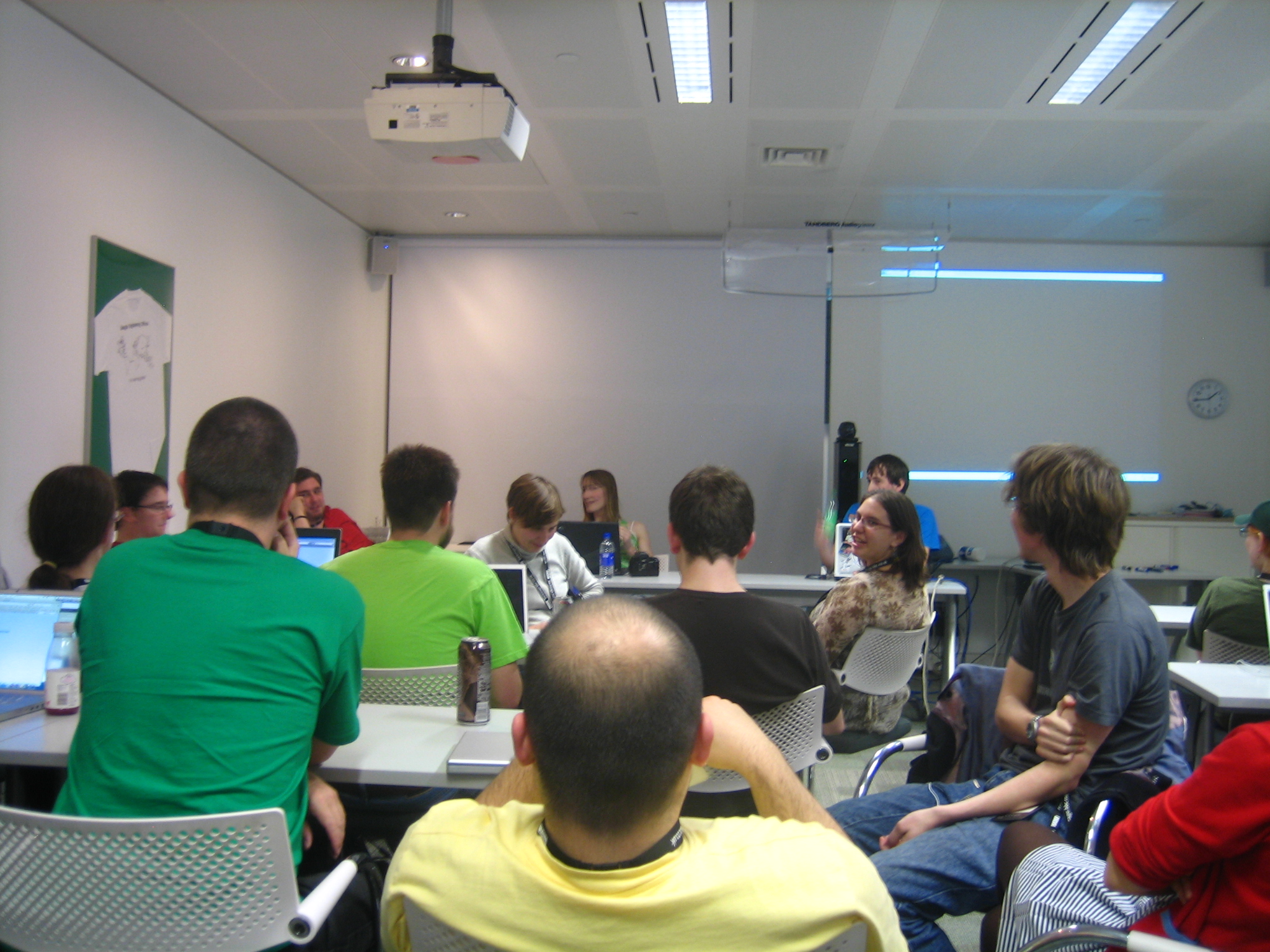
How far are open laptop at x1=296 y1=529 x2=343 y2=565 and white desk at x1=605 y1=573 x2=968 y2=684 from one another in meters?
1.80

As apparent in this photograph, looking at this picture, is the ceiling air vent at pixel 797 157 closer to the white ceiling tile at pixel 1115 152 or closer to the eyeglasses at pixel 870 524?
the white ceiling tile at pixel 1115 152

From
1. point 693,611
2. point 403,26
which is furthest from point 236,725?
point 403,26

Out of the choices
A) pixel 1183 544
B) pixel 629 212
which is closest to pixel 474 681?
pixel 629 212

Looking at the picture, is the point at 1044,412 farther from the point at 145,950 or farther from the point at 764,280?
the point at 145,950

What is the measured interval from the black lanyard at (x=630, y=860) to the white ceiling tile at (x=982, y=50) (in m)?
3.47

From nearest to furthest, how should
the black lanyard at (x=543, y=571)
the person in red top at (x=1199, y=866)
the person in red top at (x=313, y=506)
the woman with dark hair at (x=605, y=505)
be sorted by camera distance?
1. the person in red top at (x=1199, y=866)
2. the black lanyard at (x=543, y=571)
3. the person in red top at (x=313, y=506)
4. the woman with dark hair at (x=605, y=505)

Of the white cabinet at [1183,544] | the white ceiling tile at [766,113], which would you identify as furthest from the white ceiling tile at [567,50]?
the white cabinet at [1183,544]

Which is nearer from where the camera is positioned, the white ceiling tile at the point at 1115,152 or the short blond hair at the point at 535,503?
the short blond hair at the point at 535,503

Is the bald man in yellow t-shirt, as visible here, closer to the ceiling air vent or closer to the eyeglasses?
the eyeglasses

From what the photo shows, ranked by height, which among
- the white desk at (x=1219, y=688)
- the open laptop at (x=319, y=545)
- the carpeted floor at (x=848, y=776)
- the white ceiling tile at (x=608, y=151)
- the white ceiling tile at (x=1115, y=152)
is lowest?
the carpeted floor at (x=848, y=776)

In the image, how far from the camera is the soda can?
1944 millimetres

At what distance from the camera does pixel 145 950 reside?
1305 millimetres

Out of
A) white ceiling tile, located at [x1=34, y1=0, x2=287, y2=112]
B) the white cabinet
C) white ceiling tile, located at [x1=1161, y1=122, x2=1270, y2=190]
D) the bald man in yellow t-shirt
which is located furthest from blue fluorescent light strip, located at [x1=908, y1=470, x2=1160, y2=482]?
the bald man in yellow t-shirt

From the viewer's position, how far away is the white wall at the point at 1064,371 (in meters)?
6.87
